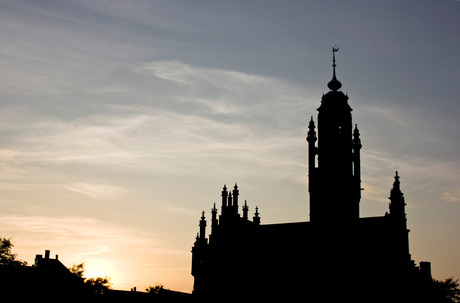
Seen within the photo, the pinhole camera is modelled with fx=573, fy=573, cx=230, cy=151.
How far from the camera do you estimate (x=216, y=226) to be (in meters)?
59.2

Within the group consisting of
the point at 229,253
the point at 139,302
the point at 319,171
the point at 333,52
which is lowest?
the point at 139,302

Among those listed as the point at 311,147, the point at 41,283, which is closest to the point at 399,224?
the point at 311,147

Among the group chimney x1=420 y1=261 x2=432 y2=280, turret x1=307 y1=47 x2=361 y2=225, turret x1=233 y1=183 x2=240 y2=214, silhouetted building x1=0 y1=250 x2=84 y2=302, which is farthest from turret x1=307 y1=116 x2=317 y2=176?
silhouetted building x1=0 y1=250 x2=84 y2=302

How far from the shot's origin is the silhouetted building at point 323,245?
53.1 m

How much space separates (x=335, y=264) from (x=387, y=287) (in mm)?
5440

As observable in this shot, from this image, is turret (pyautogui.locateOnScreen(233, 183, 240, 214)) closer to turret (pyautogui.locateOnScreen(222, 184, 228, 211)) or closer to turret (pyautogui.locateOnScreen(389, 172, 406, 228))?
turret (pyautogui.locateOnScreen(222, 184, 228, 211))

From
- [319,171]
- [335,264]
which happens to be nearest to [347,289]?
[335,264]

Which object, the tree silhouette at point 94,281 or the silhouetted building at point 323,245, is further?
the tree silhouette at point 94,281

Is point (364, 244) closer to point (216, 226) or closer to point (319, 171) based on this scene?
point (319, 171)

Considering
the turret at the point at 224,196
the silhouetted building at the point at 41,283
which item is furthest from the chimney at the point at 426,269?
the silhouetted building at the point at 41,283

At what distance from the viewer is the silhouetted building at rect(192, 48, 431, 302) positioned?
5306 cm

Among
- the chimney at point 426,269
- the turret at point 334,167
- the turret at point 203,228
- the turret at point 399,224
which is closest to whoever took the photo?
the turret at point 399,224

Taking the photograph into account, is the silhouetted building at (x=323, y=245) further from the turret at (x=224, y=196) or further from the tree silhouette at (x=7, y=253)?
the tree silhouette at (x=7, y=253)

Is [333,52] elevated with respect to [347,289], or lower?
elevated
